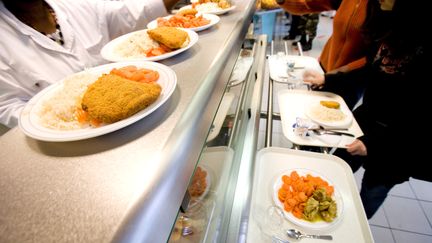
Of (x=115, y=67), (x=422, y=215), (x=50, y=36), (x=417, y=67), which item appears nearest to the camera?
(x=115, y=67)

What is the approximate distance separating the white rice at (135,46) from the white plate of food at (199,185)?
0.61m

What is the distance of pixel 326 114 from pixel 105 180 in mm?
1534

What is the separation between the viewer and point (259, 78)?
2.02 m

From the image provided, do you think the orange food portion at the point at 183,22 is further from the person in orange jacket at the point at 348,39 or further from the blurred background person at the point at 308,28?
the blurred background person at the point at 308,28

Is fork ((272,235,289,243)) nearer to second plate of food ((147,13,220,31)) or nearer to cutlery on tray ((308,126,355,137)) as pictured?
cutlery on tray ((308,126,355,137))

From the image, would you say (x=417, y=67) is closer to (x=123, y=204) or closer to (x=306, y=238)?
(x=306, y=238)

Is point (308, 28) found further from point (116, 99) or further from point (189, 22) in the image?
point (116, 99)

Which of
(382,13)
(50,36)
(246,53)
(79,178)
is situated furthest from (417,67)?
(50,36)

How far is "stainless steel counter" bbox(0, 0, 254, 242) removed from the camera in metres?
0.38

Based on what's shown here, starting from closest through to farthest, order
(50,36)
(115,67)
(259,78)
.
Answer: (115,67)
(50,36)
(259,78)

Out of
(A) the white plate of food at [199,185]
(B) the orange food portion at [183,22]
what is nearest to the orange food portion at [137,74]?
(A) the white plate of food at [199,185]

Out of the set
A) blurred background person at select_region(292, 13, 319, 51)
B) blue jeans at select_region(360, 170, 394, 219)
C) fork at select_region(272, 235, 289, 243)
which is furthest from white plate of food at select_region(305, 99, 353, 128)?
blurred background person at select_region(292, 13, 319, 51)

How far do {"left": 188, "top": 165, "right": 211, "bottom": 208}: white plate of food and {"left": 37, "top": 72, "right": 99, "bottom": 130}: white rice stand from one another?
0.43m

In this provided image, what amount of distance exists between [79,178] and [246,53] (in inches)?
72.5
